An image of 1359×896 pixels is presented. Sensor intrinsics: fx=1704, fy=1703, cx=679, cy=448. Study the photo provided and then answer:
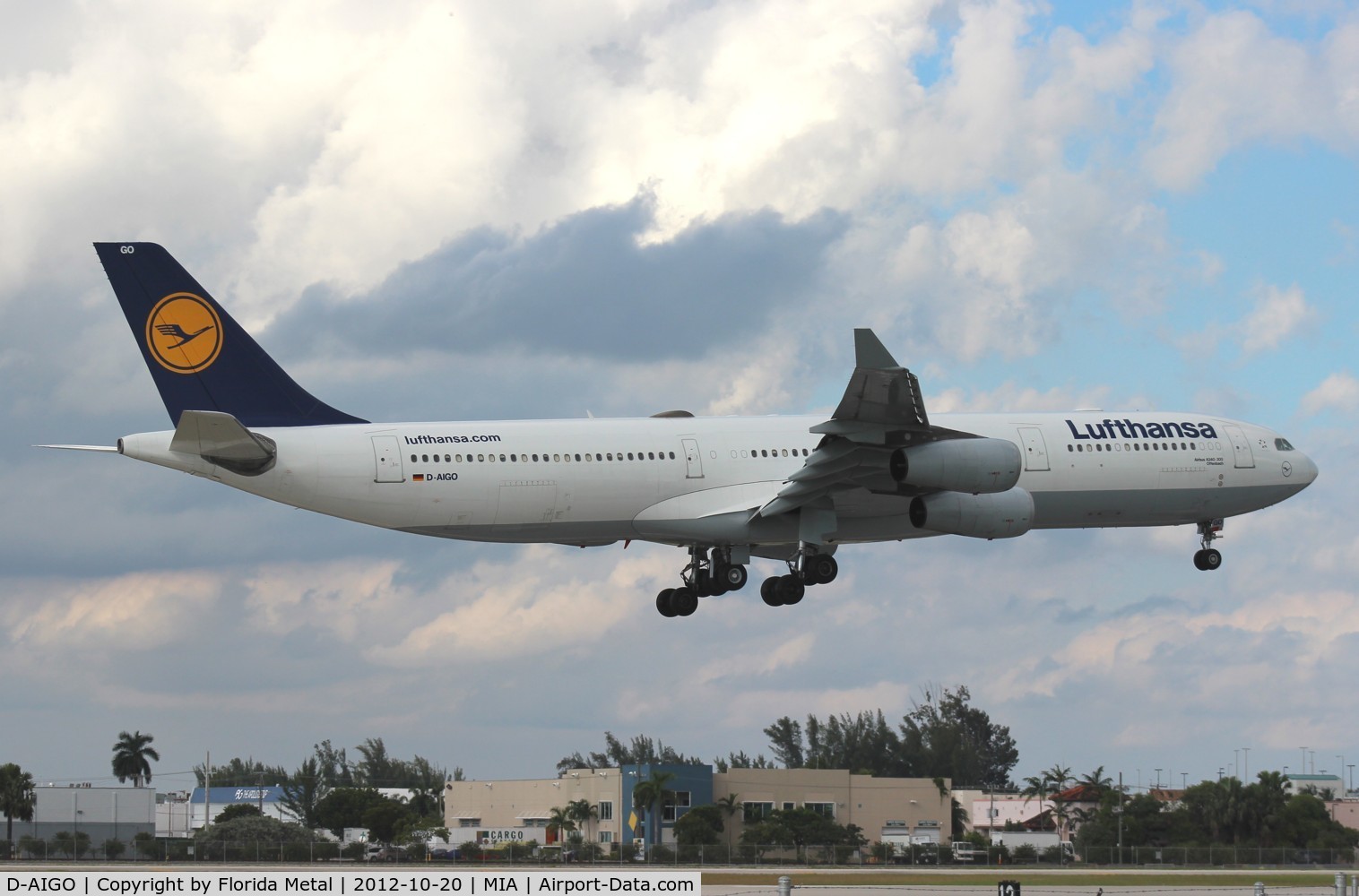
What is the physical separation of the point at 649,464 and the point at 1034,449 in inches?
438

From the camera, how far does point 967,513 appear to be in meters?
44.2

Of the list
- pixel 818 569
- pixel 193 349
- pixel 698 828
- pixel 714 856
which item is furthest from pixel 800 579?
pixel 698 828

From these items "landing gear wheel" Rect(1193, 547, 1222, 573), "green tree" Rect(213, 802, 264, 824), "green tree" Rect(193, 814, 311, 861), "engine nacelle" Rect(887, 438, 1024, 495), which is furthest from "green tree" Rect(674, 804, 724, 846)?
"engine nacelle" Rect(887, 438, 1024, 495)

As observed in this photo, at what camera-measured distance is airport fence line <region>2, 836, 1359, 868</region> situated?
70.9 meters

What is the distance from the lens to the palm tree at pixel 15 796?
95.9 meters

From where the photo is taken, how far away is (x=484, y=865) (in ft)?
223

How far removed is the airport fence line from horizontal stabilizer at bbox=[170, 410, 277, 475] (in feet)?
102

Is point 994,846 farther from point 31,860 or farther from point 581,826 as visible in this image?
point 31,860

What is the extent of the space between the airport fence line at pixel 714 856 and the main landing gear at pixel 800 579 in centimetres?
2533

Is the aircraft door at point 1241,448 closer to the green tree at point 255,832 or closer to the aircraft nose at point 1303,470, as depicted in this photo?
the aircraft nose at point 1303,470

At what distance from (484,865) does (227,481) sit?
31.8 m

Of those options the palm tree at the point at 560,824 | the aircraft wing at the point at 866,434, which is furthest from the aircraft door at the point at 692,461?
the palm tree at the point at 560,824

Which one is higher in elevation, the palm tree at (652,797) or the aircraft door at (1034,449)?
the aircraft door at (1034,449)
